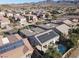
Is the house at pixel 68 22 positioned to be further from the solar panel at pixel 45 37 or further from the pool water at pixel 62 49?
the pool water at pixel 62 49

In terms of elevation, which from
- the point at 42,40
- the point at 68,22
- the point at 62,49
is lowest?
the point at 68,22

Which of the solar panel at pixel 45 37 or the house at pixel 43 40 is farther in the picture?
the solar panel at pixel 45 37

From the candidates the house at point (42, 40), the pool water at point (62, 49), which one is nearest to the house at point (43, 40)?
the house at point (42, 40)

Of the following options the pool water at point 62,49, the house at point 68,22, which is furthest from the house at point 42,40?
the house at point 68,22

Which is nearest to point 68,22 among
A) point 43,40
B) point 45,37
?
point 45,37

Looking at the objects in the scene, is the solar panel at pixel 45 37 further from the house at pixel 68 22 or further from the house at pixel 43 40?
the house at pixel 68 22

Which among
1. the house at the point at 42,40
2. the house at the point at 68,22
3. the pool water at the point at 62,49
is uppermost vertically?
the house at the point at 42,40

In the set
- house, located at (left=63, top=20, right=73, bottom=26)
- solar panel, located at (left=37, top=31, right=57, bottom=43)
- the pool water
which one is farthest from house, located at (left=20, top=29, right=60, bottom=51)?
house, located at (left=63, top=20, right=73, bottom=26)

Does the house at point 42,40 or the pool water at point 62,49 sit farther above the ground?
the house at point 42,40

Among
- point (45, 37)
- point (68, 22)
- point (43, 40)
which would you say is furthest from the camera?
point (68, 22)

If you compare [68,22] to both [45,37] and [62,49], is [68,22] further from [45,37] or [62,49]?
[62,49]

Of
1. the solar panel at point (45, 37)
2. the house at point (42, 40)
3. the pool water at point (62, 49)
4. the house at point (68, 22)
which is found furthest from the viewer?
the house at point (68, 22)

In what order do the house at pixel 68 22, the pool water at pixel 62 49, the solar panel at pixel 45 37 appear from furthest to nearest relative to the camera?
the house at pixel 68 22 → the solar panel at pixel 45 37 → the pool water at pixel 62 49
